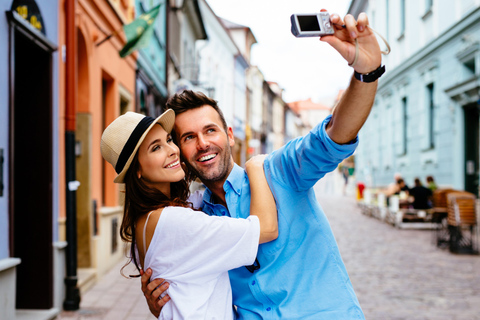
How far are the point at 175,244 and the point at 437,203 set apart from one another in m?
12.2

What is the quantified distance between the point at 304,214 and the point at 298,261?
19 cm

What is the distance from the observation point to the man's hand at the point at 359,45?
168 cm

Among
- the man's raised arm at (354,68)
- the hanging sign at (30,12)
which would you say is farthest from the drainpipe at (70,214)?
the man's raised arm at (354,68)

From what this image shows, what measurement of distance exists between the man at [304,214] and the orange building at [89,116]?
14.5 ft

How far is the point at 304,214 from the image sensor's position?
2.18 m

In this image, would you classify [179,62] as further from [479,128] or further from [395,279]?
[395,279]

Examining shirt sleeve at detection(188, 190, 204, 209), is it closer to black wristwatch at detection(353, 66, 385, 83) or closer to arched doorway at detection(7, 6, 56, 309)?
black wristwatch at detection(353, 66, 385, 83)

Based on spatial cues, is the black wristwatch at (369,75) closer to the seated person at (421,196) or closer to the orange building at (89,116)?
the orange building at (89,116)

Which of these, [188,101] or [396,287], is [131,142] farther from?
[396,287]

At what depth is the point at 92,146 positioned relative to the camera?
345 inches

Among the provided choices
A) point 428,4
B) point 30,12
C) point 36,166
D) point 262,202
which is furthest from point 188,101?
point 428,4

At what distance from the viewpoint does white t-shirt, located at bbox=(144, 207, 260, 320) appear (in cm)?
225

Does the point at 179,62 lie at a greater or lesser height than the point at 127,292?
greater

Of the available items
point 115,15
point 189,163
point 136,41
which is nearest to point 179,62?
point 115,15
